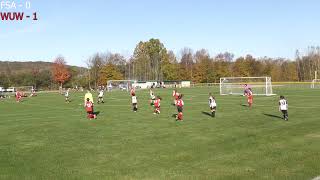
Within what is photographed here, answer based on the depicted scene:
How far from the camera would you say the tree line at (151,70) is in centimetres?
12738

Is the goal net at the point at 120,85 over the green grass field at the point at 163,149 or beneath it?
over

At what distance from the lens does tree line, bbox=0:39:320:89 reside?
12738 centimetres

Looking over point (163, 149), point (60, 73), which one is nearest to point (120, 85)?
point (60, 73)

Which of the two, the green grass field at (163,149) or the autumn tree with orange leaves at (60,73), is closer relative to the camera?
the green grass field at (163,149)

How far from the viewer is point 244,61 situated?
441 ft

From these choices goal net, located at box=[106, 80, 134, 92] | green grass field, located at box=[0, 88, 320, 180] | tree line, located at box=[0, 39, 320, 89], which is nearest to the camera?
green grass field, located at box=[0, 88, 320, 180]

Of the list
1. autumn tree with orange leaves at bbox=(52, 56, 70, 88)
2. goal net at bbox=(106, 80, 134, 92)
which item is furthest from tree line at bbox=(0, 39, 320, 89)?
goal net at bbox=(106, 80, 134, 92)

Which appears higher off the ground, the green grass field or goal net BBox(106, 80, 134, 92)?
goal net BBox(106, 80, 134, 92)

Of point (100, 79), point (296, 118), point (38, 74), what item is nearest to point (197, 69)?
point (100, 79)

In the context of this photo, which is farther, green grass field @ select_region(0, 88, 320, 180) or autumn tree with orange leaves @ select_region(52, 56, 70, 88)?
autumn tree with orange leaves @ select_region(52, 56, 70, 88)

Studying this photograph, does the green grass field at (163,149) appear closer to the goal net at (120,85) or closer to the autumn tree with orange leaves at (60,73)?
the goal net at (120,85)

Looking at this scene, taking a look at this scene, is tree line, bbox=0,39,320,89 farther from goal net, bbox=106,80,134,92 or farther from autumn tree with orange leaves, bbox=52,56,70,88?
goal net, bbox=106,80,134,92

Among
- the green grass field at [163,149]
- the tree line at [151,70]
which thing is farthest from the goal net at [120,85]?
the green grass field at [163,149]

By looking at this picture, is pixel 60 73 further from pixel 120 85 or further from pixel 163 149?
pixel 163 149
